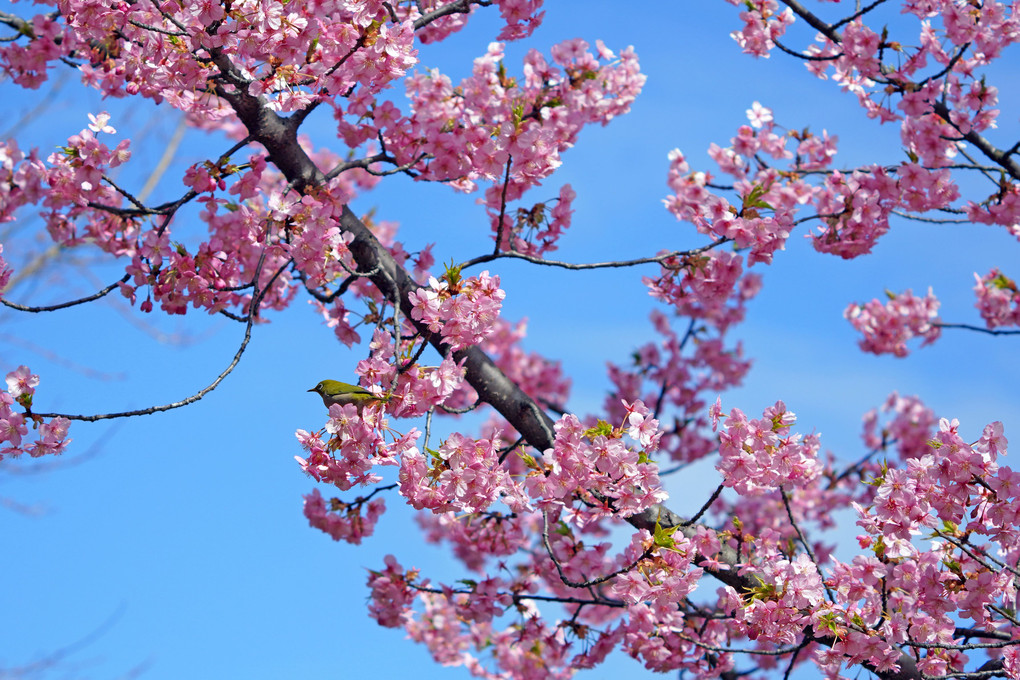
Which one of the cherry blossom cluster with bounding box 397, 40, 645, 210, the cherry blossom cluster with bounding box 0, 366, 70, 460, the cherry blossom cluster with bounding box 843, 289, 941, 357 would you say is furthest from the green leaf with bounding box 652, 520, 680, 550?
the cherry blossom cluster with bounding box 843, 289, 941, 357

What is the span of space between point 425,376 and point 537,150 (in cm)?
129

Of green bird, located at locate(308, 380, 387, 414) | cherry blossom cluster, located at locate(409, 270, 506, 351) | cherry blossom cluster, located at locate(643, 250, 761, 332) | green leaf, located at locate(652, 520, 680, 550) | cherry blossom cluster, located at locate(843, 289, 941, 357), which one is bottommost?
green leaf, located at locate(652, 520, 680, 550)

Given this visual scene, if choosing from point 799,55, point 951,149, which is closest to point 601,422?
point 799,55

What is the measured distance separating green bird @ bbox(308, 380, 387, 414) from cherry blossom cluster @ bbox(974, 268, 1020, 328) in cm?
600

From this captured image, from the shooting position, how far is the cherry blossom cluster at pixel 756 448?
10.3ft

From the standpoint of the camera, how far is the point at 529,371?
31.2 feet

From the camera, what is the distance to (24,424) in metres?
3.00

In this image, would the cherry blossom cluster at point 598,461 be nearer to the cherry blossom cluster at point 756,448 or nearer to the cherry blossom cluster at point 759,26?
the cherry blossom cluster at point 756,448

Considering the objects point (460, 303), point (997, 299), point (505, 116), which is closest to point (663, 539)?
point (460, 303)

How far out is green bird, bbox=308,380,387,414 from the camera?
2775mm

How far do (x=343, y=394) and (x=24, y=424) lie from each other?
1.31 m

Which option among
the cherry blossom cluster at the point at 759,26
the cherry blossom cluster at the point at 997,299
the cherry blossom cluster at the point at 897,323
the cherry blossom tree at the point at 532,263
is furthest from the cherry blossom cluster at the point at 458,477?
the cherry blossom cluster at the point at 897,323

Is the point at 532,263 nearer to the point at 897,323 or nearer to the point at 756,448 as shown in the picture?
the point at 756,448

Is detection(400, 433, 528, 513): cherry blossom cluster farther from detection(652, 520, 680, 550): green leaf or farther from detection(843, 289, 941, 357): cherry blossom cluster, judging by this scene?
detection(843, 289, 941, 357): cherry blossom cluster
